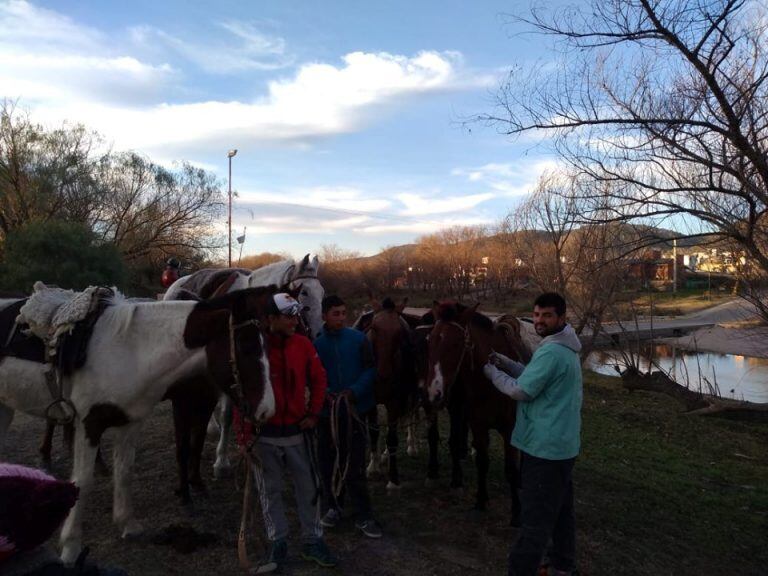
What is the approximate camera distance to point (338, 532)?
4594 millimetres

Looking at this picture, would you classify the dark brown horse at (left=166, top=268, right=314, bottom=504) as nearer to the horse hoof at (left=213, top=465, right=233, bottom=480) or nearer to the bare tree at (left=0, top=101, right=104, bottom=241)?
the horse hoof at (left=213, top=465, right=233, bottom=480)

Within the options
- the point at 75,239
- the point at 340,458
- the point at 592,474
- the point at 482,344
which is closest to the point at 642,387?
the point at 592,474

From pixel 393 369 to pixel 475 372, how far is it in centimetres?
76

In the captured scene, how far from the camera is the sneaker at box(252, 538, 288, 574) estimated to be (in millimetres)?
3816

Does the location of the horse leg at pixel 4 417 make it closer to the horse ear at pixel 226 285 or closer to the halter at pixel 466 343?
the horse ear at pixel 226 285

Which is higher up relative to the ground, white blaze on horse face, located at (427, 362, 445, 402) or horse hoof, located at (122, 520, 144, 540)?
white blaze on horse face, located at (427, 362, 445, 402)

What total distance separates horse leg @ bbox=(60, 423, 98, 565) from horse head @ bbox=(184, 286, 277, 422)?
0.94 m

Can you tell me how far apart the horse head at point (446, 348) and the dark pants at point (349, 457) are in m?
0.68

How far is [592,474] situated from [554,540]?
324 centimetres

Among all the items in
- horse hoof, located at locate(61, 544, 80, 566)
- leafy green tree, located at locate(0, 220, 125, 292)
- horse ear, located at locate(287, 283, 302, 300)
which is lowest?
horse hoof, located at locate(61, 544, 80, 566)

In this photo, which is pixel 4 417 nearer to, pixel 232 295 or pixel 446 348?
pixel 232 295

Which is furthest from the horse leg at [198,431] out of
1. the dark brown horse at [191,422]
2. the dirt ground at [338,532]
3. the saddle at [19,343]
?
the saddle at [19,343]

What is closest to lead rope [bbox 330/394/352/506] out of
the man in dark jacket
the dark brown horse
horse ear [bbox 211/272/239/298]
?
the man in dark jacket

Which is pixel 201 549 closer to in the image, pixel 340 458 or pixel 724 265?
pixel 340 458
